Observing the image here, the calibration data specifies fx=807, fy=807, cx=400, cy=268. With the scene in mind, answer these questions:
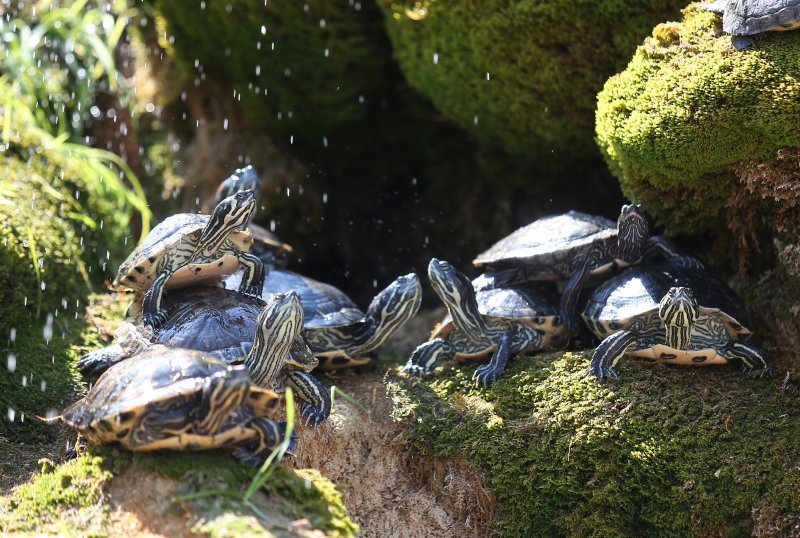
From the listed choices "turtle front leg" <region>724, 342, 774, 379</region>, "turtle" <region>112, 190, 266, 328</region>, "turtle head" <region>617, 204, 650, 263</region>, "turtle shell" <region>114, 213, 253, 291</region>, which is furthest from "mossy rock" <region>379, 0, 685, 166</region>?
"turtle shell" <region>114, 213, 253, 291</region>

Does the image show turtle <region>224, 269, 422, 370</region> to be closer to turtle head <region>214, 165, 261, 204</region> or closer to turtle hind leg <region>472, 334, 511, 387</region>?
turtle hind leg <region>472, 334, 511, 387</region>

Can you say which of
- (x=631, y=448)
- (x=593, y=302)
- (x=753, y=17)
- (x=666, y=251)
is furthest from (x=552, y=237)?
(x=753, y=17)

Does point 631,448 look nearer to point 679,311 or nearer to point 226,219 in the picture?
point 679,311

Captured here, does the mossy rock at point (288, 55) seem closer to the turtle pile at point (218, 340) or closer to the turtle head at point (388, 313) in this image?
the turtle pile at point (218, 340)

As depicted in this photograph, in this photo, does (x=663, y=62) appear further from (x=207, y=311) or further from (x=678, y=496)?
(x=207, y=311)

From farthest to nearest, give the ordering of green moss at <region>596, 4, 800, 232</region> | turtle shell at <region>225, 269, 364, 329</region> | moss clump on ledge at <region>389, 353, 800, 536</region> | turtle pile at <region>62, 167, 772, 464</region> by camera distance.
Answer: turtle shell at <region>225, 269, 364, 329</region>, green moss at <region>596, 4, 800, 232</region>, moss clump on ledge at <region>389, 353, 800, 536</region>, turtle pile at <region>62, 167, 772, 464</region>

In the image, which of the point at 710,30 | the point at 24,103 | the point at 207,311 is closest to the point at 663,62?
the point at 710,30

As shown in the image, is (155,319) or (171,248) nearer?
(155,319)
